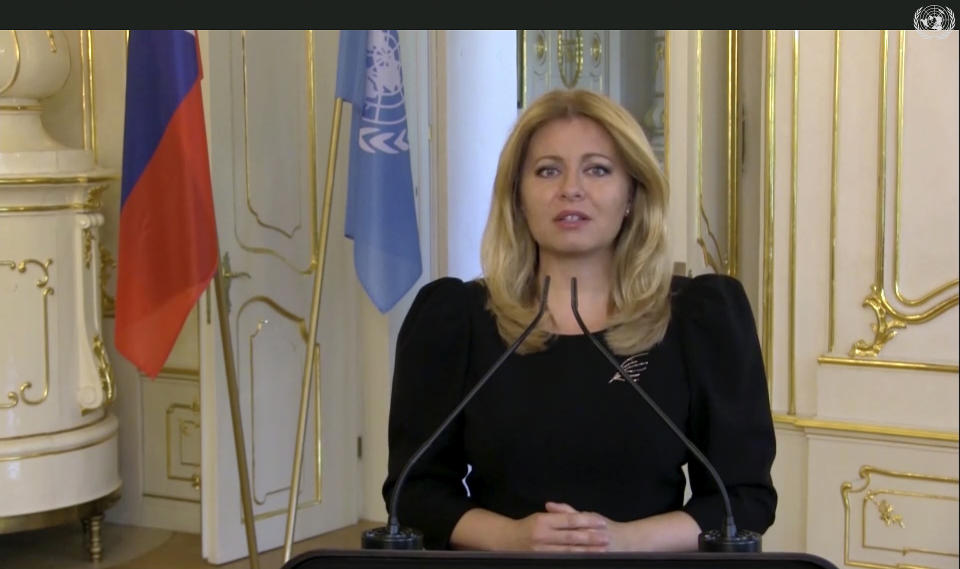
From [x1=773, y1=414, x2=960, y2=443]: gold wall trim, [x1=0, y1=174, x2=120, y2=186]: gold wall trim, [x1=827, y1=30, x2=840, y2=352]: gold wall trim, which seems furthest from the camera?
[x1=0, y1=174, x2=120, y2=186]: gold wall trim

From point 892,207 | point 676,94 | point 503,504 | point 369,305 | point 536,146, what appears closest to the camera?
point 503,504

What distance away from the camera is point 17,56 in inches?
168

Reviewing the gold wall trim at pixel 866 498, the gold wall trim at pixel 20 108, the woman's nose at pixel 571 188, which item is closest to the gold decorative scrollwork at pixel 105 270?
the gold wall trim at pixel 20 108

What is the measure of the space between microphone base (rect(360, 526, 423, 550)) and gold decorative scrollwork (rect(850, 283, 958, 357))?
8.71 feet

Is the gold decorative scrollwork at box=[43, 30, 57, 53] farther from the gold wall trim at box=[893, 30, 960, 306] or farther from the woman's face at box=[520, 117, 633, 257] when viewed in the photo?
the woman's face at box=[520, 117, 633, 257]

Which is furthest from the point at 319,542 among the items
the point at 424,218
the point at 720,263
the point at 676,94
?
the point at 676,94

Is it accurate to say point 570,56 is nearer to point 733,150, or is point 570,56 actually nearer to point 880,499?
point 733,150

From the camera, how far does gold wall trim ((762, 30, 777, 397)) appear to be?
150 inches

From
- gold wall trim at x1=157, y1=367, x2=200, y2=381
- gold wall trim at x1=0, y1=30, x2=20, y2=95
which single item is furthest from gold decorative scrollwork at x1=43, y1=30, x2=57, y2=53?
gold wall trim at x1=157, y1=367, x2=200, y2=381

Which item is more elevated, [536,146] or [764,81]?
[764,81]

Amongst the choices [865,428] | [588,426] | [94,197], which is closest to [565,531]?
[588,426]

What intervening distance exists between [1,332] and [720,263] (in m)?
2.28

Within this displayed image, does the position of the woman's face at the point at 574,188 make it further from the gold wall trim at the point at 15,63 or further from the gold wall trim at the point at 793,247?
the gold wall trim at the point at 15,63
